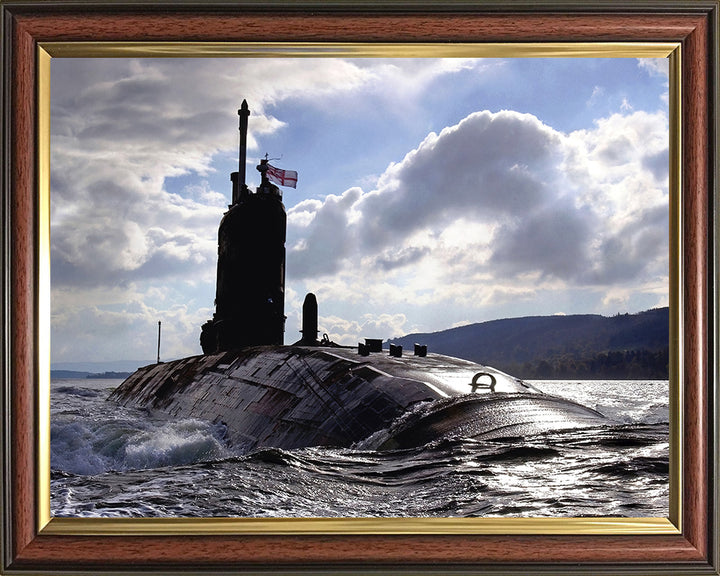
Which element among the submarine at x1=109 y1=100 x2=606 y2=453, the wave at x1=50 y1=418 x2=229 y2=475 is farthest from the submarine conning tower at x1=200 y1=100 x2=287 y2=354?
the wave at x1=50 y1=418 x2=229 y2=475

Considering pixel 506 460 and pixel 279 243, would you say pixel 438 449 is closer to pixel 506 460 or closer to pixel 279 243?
pixel 506 460

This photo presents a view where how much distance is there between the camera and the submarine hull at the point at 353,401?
6.00 meters

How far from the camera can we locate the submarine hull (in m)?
6.00

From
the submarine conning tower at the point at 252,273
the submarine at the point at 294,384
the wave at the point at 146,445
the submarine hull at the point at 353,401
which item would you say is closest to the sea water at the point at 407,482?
the submarine at the point at 294,384

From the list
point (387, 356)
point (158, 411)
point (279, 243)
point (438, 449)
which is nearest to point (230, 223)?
point (279, 243)

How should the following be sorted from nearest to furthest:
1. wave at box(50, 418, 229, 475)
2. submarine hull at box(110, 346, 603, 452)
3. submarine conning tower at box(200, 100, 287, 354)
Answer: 1. submarine hull at box(110, 346, 603, 452)
2. wave at box(50, 418, 229, 475)
3. submarine conning tower at box(200, 100, 287, 354)

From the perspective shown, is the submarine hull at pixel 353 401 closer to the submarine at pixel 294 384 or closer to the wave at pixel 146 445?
the submarine at pixel 294 384

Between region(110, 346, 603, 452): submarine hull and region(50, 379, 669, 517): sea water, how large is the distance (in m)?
1.35

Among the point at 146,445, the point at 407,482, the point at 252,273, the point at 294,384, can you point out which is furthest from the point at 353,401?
the point at 252,273

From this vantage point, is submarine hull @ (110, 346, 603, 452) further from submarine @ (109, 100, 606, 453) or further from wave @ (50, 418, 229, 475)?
wave @ (50, 418, 229, 475)

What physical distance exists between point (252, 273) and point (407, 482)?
10.1 metres

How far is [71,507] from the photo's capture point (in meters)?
3.06

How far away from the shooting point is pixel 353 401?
7.72 meters

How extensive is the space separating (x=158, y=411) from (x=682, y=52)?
11.5 m
